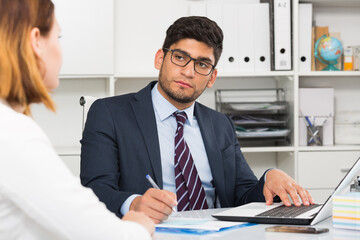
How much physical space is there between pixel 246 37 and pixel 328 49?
0.48 meters

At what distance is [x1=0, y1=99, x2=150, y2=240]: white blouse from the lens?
774 mm

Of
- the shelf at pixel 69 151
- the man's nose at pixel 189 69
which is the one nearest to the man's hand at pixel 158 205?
the man's nose at pixel 189 69

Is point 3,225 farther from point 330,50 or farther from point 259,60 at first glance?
point 330,50

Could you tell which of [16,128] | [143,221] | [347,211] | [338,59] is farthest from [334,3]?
[16,128]

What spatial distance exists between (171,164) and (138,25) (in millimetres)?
1491

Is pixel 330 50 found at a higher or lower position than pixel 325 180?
higher

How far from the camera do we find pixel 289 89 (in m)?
3.05

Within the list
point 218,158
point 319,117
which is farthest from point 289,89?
point 218,158

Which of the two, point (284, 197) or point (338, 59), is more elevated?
point (338, 59)

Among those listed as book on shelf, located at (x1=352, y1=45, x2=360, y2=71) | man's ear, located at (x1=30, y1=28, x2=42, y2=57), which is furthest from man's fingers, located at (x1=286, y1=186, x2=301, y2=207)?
book on shelf, located at (x1=352, y1=45, x2=360, y2=71)

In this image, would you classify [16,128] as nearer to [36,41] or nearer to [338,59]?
[36,41]

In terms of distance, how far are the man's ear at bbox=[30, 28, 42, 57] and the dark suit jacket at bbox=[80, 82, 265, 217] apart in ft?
2.37

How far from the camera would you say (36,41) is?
0.91 metres

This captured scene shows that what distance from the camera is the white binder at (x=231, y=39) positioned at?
9.68 feet
